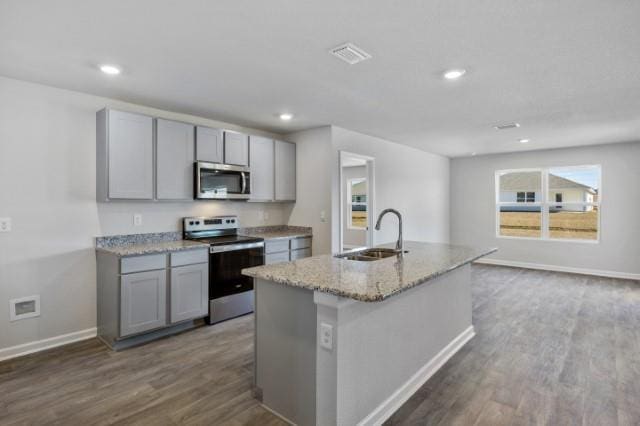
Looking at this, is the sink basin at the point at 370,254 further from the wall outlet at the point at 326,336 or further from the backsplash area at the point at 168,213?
the backsplash area at the point at 168,213

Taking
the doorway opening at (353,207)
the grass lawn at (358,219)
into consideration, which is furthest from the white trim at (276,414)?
the grass lawn at (358,219)

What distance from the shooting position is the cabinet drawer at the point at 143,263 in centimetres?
307

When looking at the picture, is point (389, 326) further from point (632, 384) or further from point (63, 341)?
point (63, 341)

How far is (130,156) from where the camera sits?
3.35 metres

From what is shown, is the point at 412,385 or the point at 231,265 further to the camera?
the point at 231,265

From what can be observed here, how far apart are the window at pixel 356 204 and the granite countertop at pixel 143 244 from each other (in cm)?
567

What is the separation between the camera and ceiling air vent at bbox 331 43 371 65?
2.34 meters

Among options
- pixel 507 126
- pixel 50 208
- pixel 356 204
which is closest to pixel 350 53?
pixel 50 208

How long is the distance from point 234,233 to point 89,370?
2159 millimetres

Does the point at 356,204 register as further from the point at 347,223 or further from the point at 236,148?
the point at 236,148

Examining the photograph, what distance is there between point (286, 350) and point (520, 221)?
6.89m

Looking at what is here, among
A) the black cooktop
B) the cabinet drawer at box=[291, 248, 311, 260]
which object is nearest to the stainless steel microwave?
the black cooktop

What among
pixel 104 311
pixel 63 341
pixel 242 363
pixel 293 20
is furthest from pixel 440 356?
pixel 63 341

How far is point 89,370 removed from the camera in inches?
107
